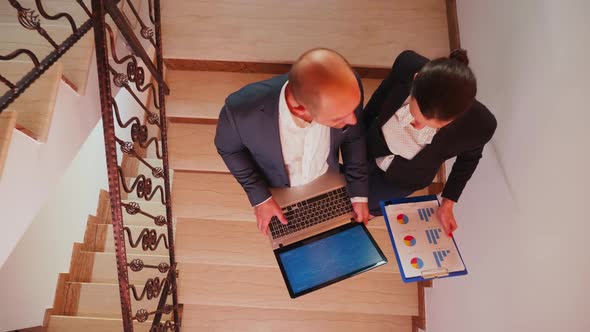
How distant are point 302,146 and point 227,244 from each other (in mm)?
1275

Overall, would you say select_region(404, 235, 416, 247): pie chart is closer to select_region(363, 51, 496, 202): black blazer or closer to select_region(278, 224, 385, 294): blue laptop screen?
select_region(278, 224, 385, 294): blue laptop screen

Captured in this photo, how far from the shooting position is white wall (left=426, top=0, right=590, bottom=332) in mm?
1273

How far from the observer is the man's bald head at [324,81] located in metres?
1.12

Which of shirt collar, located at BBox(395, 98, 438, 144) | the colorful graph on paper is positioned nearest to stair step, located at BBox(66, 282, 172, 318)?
the colorful graph on paper

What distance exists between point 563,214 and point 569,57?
54cm

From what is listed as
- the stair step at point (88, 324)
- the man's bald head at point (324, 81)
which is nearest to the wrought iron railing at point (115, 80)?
the man's bald head at point (324, 81)

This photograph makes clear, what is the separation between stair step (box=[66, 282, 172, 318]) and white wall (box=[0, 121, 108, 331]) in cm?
21

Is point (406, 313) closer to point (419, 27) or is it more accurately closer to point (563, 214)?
point (563, 214)

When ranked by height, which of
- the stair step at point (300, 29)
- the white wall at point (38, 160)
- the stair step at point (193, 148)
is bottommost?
the white wall at point (38, 160)

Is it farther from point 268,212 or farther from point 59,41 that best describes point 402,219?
point 59,41

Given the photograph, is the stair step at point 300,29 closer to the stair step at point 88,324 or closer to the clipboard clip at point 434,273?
the clipboard clip at point 434,273

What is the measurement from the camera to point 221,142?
1536 millimetres

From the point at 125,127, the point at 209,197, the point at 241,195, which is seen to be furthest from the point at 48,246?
the point at 125,127

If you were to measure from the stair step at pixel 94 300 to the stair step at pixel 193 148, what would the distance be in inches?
51.8
